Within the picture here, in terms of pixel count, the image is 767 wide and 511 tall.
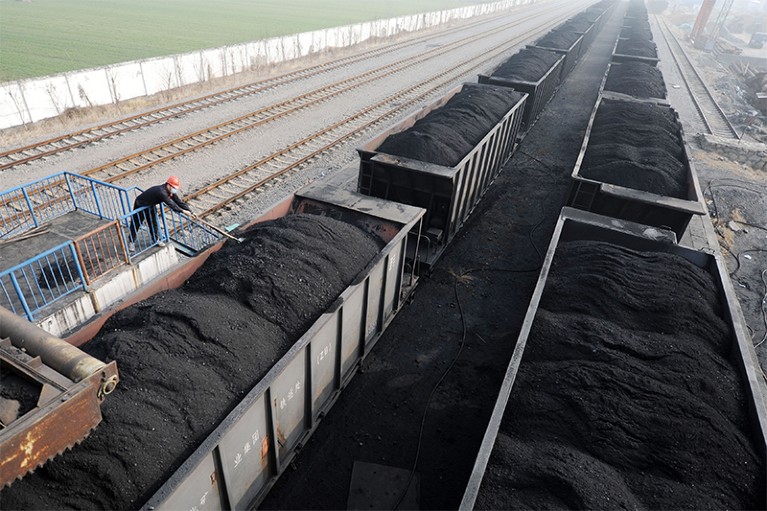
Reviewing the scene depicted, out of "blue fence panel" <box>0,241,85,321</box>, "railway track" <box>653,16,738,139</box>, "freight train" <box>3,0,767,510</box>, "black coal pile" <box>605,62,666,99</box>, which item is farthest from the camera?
"railway track" <box>653,16,738,139</box>

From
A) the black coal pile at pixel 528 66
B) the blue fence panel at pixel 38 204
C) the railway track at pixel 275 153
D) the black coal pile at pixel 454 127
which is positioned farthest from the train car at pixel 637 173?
the blue fence panel at pixel 38 204

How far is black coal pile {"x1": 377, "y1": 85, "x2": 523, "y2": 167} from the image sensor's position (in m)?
10.5

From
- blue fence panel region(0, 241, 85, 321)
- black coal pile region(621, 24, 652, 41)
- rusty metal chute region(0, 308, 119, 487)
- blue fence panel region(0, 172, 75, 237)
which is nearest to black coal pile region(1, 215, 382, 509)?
rusty metal chute region(0, 308, 119, 487)

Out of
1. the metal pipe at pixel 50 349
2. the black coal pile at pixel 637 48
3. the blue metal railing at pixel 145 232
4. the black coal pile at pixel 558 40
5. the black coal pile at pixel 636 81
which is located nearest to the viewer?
the metal pipe at pixel 50 349

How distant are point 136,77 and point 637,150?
1967 cm

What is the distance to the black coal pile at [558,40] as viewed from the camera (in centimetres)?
2933

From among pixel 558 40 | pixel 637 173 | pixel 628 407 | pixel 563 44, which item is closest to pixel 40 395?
pixel 628 407

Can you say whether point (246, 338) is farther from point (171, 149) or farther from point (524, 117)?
point (524, 117)

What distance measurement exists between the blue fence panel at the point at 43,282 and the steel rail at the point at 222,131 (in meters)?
5.77

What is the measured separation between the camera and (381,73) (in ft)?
92.7

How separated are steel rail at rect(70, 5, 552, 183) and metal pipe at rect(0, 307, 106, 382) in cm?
1029

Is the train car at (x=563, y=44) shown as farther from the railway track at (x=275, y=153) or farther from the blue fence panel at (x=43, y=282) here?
the blue fence panel at (x=43, y=282)

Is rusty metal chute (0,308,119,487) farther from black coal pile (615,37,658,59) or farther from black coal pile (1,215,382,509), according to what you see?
black coal pile (615,37,658,59)

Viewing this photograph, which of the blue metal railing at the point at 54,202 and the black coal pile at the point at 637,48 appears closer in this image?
the blue metal railing at the point at 54,202
